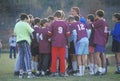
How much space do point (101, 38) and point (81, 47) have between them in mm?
693

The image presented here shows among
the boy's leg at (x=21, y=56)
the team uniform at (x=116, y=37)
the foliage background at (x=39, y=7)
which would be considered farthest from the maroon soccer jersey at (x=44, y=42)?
the foliage background at (x=39, y=7)

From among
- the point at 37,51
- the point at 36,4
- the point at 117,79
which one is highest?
the point at 36,4

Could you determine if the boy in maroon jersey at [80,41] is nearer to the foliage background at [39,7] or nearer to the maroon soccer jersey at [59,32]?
the maroon soccer jersey at [59,32]

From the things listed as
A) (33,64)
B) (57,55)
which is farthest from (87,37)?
(33,64)

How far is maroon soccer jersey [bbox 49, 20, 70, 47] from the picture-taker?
12508 mm

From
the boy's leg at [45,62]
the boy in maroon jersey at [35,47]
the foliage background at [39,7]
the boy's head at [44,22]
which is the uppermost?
the foliage background at [39,7]

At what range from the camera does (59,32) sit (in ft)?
41.1

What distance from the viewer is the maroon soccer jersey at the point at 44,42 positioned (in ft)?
42.4

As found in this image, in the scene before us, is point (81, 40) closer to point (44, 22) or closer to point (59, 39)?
point (59, 39)

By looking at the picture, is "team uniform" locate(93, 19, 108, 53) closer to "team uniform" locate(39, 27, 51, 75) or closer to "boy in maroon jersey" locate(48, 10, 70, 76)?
"boy in maroon jersey" locate(48, 10, 70, 76)

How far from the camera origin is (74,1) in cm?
4669

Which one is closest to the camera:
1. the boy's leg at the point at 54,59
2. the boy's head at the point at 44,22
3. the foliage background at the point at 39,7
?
the boy's leg at the point at 54,59

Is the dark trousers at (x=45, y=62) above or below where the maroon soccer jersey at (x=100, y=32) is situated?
below

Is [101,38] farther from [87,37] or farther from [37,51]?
[37,51]
